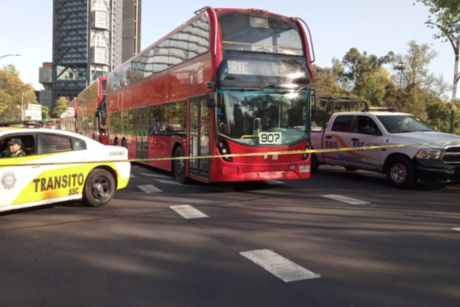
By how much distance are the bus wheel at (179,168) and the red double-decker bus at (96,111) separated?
1318cm

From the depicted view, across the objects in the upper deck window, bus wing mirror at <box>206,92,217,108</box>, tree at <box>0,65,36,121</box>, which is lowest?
bus wing mirror at <box>206,92,217,108</box>

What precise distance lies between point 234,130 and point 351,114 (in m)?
4.94

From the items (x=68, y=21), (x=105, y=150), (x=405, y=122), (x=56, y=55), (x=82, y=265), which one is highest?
(x=68, y=21)

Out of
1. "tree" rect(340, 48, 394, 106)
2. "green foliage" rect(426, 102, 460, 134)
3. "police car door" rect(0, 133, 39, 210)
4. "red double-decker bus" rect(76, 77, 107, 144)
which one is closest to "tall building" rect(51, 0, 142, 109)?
"tree" rect(340, 48, 394, 106)

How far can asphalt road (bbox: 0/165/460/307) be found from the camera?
407cm

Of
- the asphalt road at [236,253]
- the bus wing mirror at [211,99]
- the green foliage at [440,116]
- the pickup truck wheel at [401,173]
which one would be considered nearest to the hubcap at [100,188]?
the asphalt road at [236,253]

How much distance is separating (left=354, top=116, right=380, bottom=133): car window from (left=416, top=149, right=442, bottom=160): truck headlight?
177 cm

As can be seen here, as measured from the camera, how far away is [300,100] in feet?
33.9

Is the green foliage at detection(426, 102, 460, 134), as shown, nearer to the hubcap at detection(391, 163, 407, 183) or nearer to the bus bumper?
the hubcap at detection(391, 163, 407, 183)

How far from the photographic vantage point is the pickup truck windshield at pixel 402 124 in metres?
11.8

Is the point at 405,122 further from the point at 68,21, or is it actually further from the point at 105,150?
the point at 68,21

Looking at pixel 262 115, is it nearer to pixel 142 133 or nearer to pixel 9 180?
pixel 9 180

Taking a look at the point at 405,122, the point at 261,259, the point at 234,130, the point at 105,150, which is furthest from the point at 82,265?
the point at 405,122

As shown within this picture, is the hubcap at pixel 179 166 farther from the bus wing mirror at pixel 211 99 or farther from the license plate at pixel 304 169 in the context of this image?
the license plate at pixel 304 169
